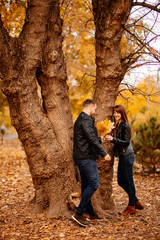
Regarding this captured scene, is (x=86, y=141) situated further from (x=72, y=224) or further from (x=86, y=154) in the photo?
(x=72, y=224)

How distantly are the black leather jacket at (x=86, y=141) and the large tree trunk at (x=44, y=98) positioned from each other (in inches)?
23.8

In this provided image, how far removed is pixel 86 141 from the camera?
359cm

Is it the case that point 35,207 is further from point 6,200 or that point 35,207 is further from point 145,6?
point 145,6

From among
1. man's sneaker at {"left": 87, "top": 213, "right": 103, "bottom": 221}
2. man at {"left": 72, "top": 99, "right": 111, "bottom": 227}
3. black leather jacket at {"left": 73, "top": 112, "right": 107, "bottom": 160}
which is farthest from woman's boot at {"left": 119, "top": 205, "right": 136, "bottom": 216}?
black leather jacket at {"left": 73, "top": 112, "right": 107, "bottom": 160}

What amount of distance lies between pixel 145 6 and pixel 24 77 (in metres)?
2.50

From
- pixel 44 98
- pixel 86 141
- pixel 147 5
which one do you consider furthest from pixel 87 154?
pixel 147 5

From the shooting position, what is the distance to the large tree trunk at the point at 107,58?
404cm

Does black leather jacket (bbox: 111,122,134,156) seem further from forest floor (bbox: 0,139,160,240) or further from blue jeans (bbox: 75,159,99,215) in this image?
forest floor (bbox: 0,139,160,240)

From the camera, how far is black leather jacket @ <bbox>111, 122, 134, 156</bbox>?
161 inches

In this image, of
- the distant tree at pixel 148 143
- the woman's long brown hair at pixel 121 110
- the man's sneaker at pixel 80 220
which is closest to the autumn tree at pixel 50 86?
the woman's long brown hair at pixel 121 110

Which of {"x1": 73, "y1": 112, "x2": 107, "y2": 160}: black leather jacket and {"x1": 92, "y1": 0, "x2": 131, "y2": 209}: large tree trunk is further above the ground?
{"x1": 92, "y1": 0, "x2": 131, "y2": 209}: large tree trunk

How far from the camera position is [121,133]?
4.20 metres

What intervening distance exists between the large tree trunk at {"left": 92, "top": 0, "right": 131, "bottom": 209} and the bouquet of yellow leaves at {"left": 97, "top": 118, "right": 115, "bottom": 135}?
1.69 ft

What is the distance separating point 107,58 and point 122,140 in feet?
4.75
